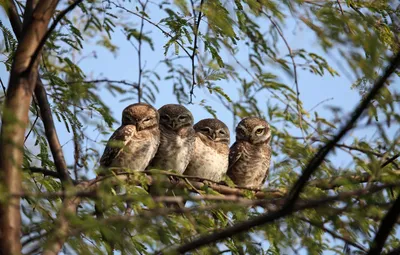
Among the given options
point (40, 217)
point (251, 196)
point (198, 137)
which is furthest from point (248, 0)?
point (198, 137)

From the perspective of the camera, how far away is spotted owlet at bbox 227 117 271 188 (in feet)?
24.6

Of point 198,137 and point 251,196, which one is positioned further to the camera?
point 198,137

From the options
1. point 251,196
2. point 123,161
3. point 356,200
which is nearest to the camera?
point 356,200

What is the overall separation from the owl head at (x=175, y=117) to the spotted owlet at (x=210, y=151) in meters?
0.26

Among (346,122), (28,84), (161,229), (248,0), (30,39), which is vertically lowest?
(161,229)

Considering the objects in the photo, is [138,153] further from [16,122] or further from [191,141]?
[16,122]

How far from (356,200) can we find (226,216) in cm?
176

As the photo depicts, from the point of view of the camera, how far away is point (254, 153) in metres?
7.61

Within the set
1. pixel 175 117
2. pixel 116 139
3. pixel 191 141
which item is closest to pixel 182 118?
pixel 175 117

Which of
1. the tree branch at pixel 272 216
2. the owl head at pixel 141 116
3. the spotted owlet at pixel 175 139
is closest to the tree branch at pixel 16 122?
the tree branch at pixel 272 216

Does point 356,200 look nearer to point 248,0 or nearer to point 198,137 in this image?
point 248,0

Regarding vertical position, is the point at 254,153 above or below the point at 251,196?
above

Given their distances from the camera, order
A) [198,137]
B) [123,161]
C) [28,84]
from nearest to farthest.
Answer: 1. [28,84]
2. [123,161]
3. [198,137]

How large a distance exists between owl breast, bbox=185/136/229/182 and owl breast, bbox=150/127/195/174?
0.66ft
